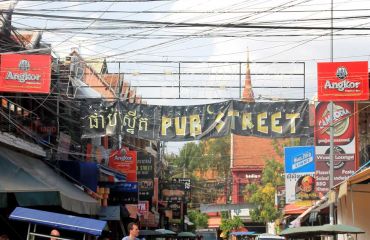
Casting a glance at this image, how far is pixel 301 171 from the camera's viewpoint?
28.2m

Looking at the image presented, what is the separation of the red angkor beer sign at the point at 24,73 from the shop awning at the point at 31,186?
1922 millimetres

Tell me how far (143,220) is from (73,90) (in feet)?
55.3

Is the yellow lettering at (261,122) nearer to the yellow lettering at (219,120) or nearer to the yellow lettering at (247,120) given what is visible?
the yellow lettering at (247,120)

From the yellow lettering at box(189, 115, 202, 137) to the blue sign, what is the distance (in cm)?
922

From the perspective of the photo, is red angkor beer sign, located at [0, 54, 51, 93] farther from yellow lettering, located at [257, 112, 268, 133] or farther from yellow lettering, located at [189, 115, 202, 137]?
yellow lettering, located at [257, 112, 268, 133]

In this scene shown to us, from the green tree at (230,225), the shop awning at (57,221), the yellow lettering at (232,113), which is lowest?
the green tree at (230,225)

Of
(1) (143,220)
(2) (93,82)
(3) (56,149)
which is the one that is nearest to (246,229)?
(1) (143,220)

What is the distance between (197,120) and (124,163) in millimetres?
10981

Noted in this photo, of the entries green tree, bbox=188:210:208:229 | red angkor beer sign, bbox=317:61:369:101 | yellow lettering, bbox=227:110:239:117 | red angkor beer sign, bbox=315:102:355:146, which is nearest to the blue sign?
red angkor beer sign, bbox=315:102:355:146

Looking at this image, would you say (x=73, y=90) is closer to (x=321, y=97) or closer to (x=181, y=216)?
(x=321, y=97)

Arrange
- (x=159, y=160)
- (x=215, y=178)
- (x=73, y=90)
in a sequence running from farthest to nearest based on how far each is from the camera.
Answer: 1. (x=215, y=178)
2. (x=159, y=160)
3. (x=73, y=90)

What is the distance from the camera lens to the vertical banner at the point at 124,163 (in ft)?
96.6

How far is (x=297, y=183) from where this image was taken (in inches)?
1150

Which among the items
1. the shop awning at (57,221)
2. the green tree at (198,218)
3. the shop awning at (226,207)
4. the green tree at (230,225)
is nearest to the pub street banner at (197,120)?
the shop awning at (57,221)
